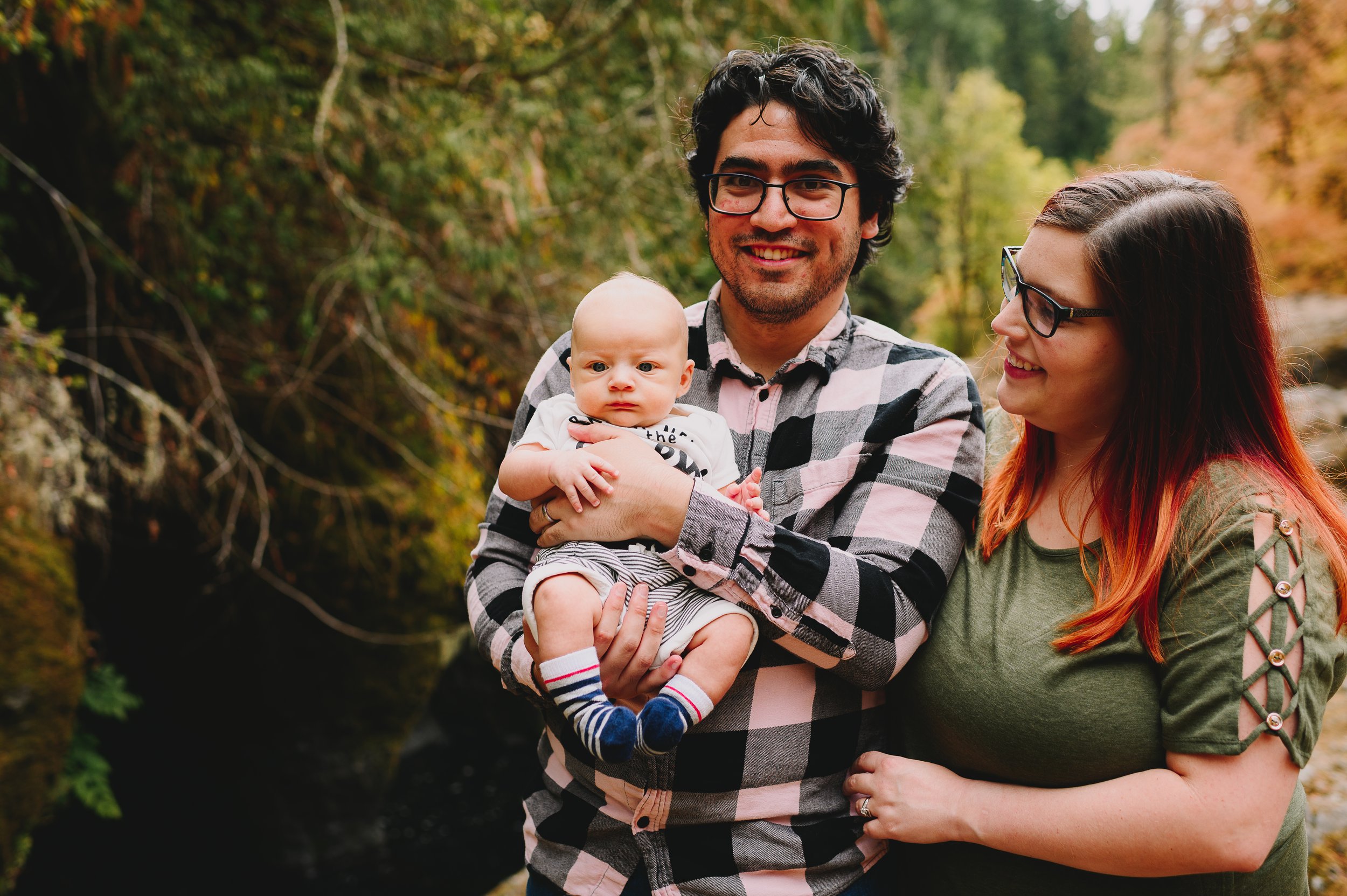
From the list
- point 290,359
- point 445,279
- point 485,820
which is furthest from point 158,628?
point 445,279

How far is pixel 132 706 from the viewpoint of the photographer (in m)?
4.51

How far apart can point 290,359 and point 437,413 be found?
953 millimetres

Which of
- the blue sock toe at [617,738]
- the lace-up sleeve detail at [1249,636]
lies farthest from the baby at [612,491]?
the lace-up sleeve detail at [1249,636]

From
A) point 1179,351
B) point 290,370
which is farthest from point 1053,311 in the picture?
point 290,370

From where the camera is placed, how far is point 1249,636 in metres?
1.22

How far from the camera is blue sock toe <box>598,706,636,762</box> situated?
1.30m

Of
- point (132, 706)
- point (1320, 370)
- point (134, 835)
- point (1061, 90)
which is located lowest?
point (134, 835)

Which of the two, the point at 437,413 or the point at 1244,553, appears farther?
the point at 437,413

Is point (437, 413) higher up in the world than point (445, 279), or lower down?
lower down

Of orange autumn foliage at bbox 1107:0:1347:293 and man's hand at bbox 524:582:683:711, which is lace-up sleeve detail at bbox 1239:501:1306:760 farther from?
orange autumn foliage at bbox 1107:0:1347:293

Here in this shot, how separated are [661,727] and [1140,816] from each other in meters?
0.70

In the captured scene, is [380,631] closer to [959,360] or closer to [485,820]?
[485,820]

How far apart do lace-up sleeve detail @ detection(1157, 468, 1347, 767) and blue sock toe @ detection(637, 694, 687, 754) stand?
719 millimetres

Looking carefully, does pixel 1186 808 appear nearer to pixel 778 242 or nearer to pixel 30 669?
pixel 778 242
